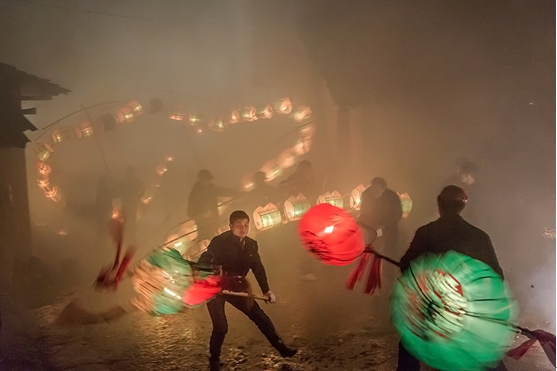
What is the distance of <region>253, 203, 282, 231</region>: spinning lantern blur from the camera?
1064mm

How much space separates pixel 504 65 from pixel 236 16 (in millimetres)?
813

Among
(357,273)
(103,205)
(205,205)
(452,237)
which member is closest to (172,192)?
(205,205)

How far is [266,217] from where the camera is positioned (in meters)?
1.07

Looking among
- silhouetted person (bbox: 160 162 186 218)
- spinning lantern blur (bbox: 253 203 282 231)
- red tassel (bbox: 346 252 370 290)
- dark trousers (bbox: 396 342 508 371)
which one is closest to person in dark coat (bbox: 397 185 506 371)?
red tassel (bbox: 346 252 370 290)

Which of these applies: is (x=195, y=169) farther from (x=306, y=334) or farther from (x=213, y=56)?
(x=306, y=334)

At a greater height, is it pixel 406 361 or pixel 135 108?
pixel 135 108

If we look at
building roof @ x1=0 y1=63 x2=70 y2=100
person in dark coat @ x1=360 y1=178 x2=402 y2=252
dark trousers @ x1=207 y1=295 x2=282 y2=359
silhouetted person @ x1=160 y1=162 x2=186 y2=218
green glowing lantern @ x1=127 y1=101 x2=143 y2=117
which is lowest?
dark trousers @ x1=207 y1=295 x2=282 y2=359

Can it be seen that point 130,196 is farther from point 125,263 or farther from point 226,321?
point 226,321

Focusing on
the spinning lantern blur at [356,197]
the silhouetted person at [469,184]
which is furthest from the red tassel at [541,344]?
the spinning lantern blur at [356,197]

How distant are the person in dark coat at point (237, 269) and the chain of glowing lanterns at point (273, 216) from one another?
2 cm

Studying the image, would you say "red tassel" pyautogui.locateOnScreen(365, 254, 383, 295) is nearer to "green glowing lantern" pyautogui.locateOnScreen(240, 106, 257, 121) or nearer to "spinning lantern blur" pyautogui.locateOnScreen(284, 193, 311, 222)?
"spinning lantern blur" pyautogui.locateOnScreen(284, 193, 311, 222)

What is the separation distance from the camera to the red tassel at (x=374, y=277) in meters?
1.07

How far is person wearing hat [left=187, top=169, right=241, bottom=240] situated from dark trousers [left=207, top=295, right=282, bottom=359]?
8.0 inches

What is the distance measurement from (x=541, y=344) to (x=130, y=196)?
4.29 ft
